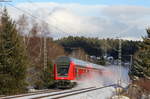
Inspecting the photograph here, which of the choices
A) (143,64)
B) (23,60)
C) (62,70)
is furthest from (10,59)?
(143,64)

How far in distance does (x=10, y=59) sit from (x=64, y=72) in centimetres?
1051

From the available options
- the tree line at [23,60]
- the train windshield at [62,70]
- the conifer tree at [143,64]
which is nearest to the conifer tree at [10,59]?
the tree line at [23,60]

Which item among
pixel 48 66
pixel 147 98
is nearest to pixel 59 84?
pixel 48 66

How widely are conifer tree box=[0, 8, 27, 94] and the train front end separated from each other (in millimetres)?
8118

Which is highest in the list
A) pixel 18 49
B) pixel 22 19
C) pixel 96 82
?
pixel 22 19

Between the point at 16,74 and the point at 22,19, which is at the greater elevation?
the point at 22,19

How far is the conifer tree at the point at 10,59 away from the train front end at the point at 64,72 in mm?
8118

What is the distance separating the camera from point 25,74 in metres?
40.6

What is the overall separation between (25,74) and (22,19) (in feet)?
115

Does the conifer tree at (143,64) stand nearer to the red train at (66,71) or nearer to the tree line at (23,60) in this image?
the tree line at (23,60)

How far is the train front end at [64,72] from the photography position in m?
47.3

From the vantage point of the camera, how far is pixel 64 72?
157 ft

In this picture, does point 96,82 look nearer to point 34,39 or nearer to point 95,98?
point 34,39

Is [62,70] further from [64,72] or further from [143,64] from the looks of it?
[143,64]
